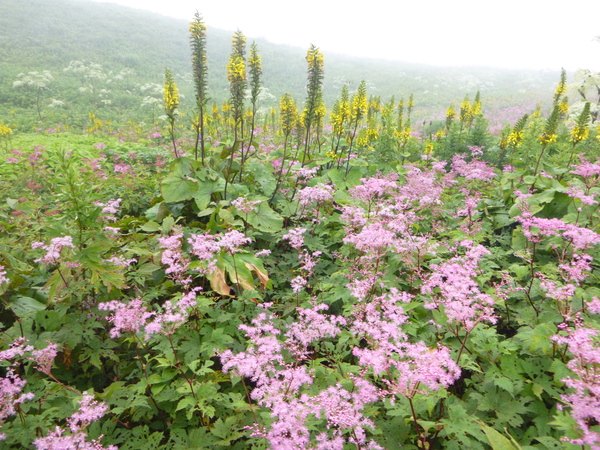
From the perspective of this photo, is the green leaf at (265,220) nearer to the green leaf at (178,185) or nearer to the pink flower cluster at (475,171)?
the green leaf at (178,185)

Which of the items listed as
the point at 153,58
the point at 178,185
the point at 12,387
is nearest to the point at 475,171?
the point at 178,185

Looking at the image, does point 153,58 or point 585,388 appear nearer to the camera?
point 585,388

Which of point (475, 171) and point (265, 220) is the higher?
point (475, 171)

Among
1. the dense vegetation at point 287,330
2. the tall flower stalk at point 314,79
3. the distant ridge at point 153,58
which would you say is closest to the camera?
the dense vegetation at point 287,330

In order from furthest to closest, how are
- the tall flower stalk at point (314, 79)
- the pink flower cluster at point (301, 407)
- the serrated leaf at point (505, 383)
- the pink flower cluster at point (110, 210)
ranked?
the tall flower stalk at point (314, 79) → the pink flower cluster at point (110, 210) → the serrated leaf at point (505, 383) → the pink flower cluster at point (301, 407)

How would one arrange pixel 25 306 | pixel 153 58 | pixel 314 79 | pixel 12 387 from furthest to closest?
1. pixel 153 58
2. pixel 314 79
3. pixel 25 306
4. pixel 12 387

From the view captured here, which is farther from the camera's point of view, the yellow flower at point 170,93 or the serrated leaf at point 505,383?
the yellow flower at point 170,93

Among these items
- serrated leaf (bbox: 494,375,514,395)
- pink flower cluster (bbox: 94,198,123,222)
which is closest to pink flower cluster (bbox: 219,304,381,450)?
serrated leaf (bbox: 494,375,514,395)

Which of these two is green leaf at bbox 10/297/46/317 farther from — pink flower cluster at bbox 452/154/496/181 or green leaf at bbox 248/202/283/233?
pink flower cluster at bbox 452/154/496/181

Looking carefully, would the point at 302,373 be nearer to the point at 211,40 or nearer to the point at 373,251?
the point at 373,251

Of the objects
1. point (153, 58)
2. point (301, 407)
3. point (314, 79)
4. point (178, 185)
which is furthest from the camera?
point (153, 58)

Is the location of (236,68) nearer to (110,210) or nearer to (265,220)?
(265,220)

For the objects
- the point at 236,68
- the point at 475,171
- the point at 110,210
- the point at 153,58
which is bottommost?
the point at 110,210

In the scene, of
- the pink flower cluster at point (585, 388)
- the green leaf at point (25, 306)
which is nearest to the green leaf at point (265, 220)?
the green leaf at point (25, 306)
